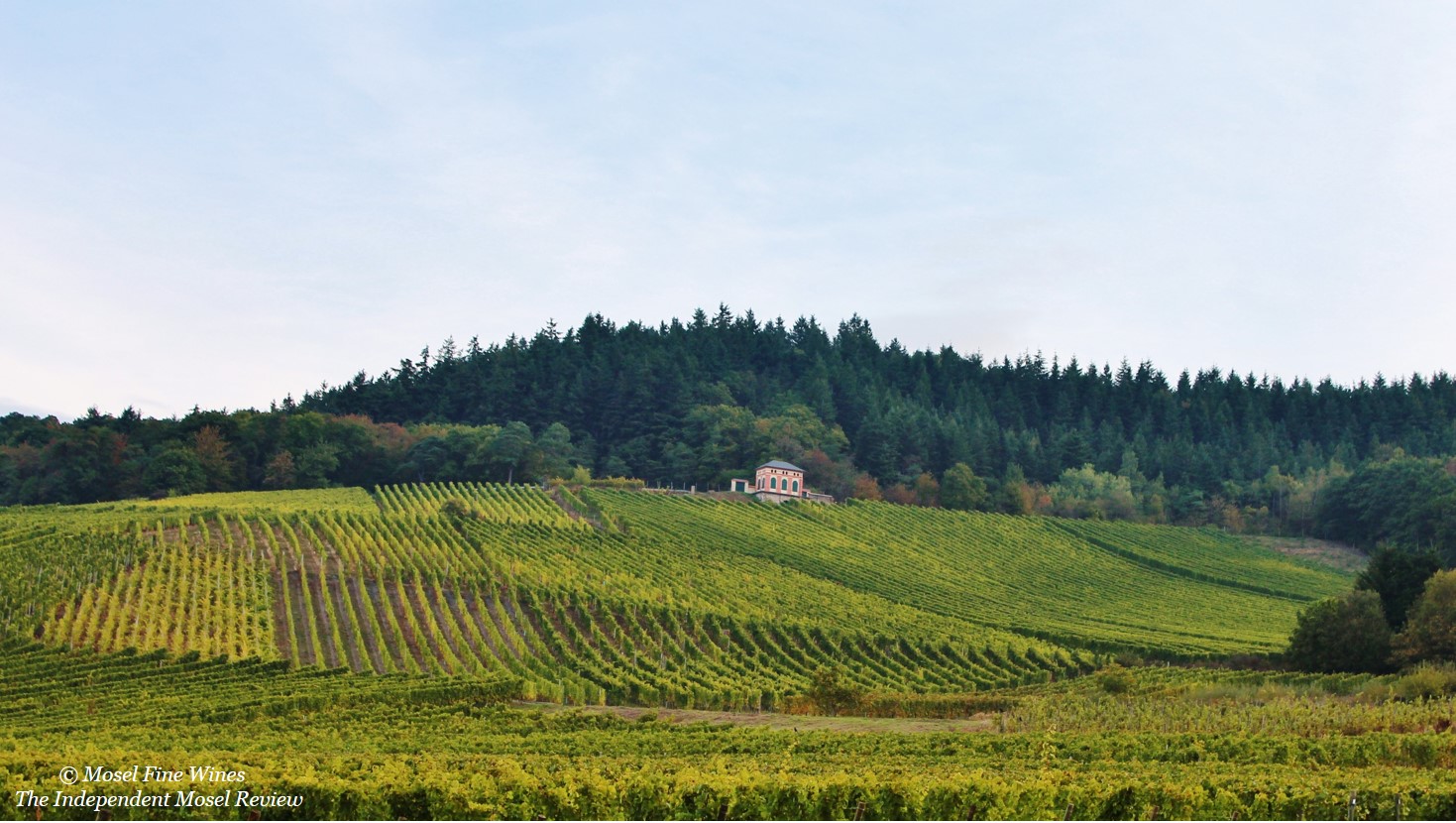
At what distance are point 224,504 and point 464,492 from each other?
14.8 metres

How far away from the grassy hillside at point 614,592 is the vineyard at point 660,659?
24 cm

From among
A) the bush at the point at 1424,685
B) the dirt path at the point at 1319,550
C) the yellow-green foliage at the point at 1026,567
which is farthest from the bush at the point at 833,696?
the dirt path at the point at 1319,550

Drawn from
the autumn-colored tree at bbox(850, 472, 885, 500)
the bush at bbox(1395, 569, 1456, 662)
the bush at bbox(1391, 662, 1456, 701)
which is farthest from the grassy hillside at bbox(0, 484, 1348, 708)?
the bush at bbox(1391, 662, 1456, 701)

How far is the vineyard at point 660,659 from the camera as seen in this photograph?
18281 mm

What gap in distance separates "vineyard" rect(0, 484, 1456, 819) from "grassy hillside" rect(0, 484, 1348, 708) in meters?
0.24

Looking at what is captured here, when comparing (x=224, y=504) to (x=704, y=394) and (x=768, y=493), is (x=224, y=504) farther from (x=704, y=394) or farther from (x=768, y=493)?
(x=704, y=394)

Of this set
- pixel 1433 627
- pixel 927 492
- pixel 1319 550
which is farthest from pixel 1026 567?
pixel 1433 627

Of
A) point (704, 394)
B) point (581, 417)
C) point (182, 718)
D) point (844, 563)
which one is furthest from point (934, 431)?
point (182, 718)

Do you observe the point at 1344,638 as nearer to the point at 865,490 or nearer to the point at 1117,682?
the point at 1117,682

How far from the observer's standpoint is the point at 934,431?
11550cm

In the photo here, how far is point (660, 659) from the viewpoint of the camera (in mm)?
47219

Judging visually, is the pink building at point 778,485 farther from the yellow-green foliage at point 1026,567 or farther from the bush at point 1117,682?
the bush at point 1117,682

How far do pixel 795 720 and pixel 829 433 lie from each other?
247 ft

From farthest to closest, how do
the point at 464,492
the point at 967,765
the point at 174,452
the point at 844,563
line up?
the point at 174,452 → the point at 464,492 → the point at 844,563 → the point at 967,765
